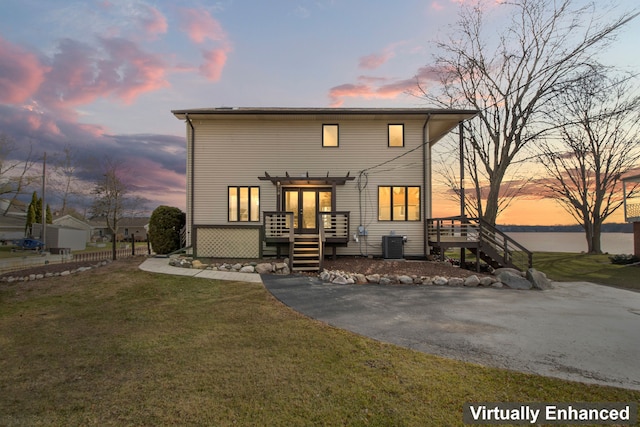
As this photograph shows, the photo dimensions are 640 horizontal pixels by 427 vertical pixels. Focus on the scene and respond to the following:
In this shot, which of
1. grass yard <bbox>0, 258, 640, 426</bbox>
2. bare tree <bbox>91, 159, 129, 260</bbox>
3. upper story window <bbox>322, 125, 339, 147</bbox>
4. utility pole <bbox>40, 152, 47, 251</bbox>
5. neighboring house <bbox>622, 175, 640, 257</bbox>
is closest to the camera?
grass yard <bbox>0, 258, 640, 426</bbox>

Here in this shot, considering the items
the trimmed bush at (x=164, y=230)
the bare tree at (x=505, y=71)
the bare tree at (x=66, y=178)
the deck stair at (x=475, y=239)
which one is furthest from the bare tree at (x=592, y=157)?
the bare tree at (x=66, y=178)

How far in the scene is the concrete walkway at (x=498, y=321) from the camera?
13.3 ft

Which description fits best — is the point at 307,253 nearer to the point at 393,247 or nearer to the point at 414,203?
the point at 393,247

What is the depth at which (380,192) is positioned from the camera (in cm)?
1378

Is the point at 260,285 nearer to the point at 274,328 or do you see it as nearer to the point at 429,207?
the point at 274,328

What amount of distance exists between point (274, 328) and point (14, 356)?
3659mm

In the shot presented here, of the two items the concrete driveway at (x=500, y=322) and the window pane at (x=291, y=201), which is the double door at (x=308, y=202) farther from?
the concrete driveway at (x=500, y=322)

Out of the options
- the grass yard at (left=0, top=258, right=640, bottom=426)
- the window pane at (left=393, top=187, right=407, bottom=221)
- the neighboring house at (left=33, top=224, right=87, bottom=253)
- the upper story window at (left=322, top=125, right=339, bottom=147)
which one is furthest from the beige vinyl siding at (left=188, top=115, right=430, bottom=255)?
the neighboring house at (left=33, top=224, right=87, bottom=253)

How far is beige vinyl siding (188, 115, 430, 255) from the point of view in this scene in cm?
1367

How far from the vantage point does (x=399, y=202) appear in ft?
45.4

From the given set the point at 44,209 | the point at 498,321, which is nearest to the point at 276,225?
the point at 498,321

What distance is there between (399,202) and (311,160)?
15.1 ft

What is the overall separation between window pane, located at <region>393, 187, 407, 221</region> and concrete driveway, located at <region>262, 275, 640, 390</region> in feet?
17.1

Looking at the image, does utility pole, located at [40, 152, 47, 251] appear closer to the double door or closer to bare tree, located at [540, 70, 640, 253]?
the double door
